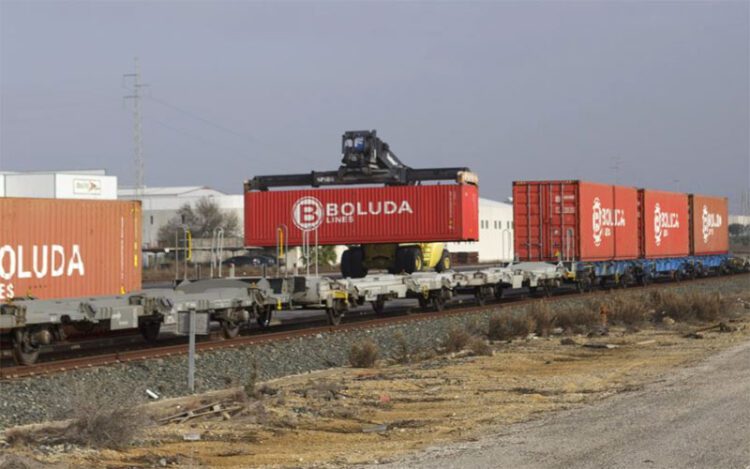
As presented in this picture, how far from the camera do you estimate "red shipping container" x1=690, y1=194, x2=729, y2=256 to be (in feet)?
152

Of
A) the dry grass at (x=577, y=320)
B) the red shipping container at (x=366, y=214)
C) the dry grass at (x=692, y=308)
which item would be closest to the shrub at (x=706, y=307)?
the dry grass at (x=692, y=308)

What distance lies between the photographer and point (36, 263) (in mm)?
16922

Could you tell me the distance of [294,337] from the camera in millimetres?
19766

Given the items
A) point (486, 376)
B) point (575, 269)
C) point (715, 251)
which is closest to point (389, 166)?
point (575, 269)

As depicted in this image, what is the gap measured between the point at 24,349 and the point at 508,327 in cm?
905

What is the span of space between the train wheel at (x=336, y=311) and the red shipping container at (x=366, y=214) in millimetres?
6206

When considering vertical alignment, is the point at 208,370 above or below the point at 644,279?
below

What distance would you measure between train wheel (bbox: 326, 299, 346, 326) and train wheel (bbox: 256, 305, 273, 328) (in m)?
1.24

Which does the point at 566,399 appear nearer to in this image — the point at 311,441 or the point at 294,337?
the point at 311,441

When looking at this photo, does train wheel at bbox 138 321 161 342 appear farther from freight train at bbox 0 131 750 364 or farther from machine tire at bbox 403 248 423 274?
machine tire at bbox 403 248 423 274

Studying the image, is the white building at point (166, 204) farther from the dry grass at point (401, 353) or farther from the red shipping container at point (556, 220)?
the dry grass at point (401, 353)

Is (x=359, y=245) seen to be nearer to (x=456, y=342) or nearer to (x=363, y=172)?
(x=363, y=172)

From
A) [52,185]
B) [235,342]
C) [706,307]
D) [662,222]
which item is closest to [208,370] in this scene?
[235,342]

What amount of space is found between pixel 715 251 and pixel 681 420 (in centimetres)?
4285
